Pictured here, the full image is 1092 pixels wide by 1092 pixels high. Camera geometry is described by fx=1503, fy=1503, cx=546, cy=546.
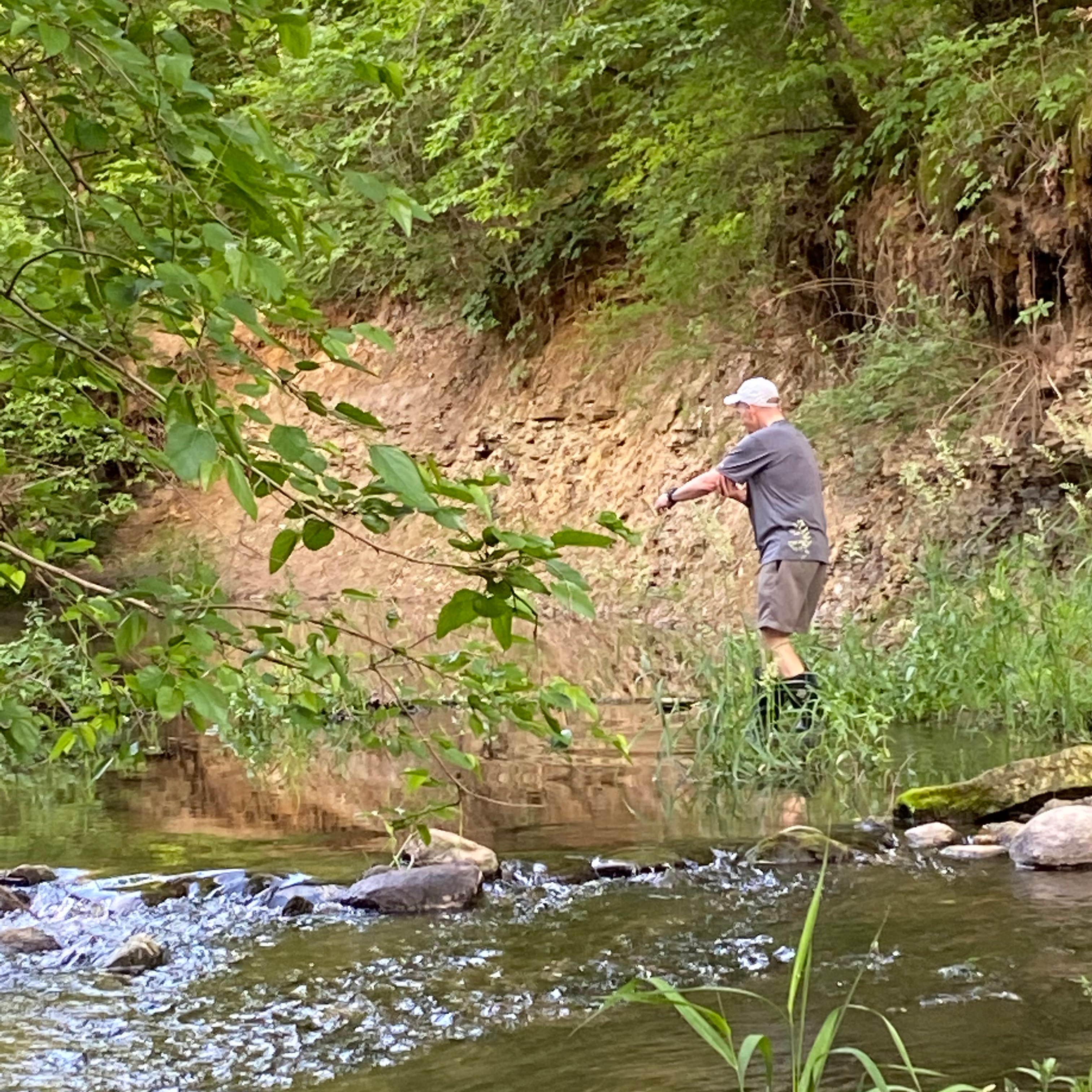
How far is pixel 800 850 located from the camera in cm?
537

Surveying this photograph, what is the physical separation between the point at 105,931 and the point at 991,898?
109 inches

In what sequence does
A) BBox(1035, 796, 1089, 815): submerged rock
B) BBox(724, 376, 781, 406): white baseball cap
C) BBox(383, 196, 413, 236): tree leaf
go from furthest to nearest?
BBox(724, 376, 781, 406): white baseball cap
BBox(1035, 796, 1089, 815): submerged rock
BBox(383, 196, 413, 236): tree leaf

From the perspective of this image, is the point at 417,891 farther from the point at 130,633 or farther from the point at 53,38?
the point at 53,38

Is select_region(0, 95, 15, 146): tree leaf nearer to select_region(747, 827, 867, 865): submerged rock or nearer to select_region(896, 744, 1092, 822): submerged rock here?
select_region(747, 827, 867, 865): submerged rock

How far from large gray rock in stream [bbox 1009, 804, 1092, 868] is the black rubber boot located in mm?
1741

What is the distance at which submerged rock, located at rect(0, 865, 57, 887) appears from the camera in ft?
17.9

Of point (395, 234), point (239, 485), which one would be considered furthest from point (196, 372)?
point (395, 234)

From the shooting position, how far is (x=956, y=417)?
10836 mm

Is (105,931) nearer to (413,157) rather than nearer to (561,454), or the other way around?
(561,454)

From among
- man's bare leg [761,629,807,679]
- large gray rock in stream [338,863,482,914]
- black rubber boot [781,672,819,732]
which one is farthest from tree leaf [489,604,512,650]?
man's bare leg [761,629,807,679]

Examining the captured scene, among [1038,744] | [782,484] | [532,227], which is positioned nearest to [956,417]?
[782,484]

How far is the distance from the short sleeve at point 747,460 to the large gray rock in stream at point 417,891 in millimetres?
3156

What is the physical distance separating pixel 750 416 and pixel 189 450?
6323 mm

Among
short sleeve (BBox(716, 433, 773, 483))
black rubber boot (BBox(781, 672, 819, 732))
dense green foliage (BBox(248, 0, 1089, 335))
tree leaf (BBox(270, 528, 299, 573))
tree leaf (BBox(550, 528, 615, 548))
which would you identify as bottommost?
black rubber boot (BBox(781, 672, 819, 732))
